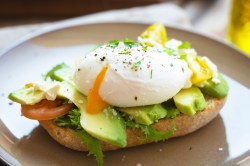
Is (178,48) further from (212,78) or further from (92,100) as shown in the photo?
(92,100)

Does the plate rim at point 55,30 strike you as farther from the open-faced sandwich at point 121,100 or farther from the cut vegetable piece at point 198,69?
the open-faced sandwich at point 121,100

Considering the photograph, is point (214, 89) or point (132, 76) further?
point (214, 89)

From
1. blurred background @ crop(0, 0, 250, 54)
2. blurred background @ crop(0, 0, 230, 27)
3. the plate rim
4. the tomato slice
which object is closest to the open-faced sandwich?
the tomato slice

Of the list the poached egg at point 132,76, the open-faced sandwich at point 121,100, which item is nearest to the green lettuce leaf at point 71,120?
the open-faced sandwich at point 121,100

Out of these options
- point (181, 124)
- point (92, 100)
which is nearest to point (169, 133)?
point (181, 124)

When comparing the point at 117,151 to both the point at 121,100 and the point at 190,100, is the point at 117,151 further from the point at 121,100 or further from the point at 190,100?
the point at 190,100

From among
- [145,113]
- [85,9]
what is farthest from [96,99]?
[85,9]
